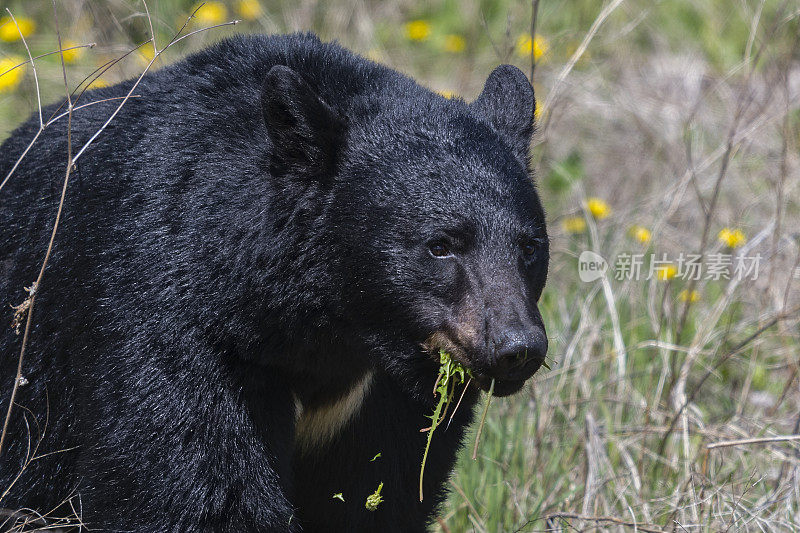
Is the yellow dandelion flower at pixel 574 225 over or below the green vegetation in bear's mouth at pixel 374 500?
over

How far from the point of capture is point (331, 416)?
10.7 ft

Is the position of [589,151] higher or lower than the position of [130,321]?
higher

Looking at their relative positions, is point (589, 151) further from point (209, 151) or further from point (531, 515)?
point (209, 151)

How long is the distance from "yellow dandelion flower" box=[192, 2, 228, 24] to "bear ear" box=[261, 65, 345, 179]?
4.25 m

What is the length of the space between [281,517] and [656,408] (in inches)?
87.2

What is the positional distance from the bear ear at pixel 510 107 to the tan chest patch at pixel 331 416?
2.90 ft

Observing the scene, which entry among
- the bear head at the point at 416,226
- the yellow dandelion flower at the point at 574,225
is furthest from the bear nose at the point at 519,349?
the yellow dandelion flower at the point at 574,225

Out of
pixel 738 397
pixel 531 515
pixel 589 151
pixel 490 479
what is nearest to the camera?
pixel 531 515

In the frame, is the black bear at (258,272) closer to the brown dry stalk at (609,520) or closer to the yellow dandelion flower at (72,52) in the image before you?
the brown dry stalk at (609,520)

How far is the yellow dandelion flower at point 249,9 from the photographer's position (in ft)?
24.6

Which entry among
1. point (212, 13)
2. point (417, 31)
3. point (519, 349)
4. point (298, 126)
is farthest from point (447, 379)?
point (417, 31)

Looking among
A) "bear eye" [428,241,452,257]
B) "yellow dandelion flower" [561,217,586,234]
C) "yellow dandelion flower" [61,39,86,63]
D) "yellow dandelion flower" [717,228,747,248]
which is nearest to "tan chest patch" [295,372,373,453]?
"bear eye" [428,241,452,257]

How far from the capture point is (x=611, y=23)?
27.0ft

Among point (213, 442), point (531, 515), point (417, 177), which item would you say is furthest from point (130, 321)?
point (531, 515)
